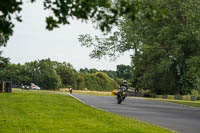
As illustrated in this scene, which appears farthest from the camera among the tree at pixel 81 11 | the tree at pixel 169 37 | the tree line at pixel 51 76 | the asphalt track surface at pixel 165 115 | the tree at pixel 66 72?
the tree at pixel 66 72

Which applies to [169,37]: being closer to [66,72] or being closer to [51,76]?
[51,76]

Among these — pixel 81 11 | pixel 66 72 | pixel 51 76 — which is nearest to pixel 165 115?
pixel 81 11

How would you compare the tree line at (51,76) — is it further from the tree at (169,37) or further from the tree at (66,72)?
the tree at (169,37)

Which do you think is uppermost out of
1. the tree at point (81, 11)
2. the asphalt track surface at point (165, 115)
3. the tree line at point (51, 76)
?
the tree line at point (51, 76)

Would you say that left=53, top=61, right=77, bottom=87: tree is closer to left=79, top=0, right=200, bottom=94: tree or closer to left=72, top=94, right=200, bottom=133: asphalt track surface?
left=79, top=0, right=200, bottom=94: tree

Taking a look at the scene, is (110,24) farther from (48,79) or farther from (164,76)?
(48,79)

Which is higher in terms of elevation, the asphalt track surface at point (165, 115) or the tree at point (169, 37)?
the tree at point (169, 37)

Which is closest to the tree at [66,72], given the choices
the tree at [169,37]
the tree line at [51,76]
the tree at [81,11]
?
the tree line at [51,76]

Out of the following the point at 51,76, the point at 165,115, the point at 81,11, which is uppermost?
the point at 51,76

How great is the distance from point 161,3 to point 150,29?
12.1ft

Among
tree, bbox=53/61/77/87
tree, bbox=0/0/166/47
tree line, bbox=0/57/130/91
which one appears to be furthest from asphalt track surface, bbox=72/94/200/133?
tree, bbox=53/61/77/87

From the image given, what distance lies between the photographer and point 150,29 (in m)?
37.2

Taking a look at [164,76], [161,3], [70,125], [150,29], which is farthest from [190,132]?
[164,76]

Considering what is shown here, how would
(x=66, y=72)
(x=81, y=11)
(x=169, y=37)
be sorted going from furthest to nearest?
(x=66, y=72) < (x=169, y=37) < (x=81, y=11)
